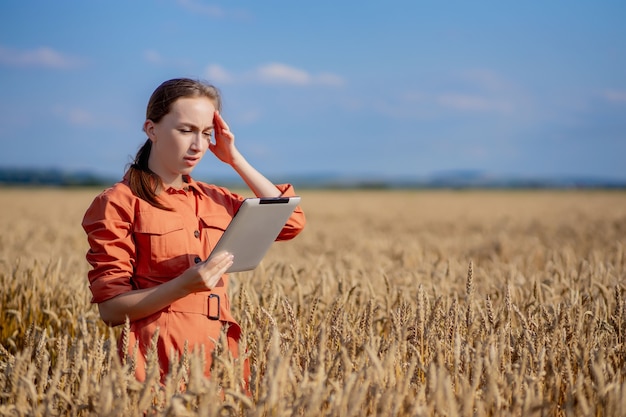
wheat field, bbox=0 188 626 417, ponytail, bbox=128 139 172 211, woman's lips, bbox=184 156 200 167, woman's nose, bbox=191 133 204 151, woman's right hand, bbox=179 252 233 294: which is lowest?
wheat field, bbox=0 188 626 417

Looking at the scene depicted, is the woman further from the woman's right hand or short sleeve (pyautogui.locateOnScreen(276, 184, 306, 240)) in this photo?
short sleeve (pyautogui.locateOnScreen(276, 184, 306, 240))

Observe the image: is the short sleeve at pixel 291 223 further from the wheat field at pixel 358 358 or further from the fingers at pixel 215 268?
the fingers at pixel 215 268

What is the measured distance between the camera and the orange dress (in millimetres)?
2611

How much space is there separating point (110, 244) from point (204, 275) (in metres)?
0.45

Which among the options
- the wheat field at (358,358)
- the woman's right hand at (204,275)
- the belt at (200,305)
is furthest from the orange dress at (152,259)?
the woman's right hand at (204,275)

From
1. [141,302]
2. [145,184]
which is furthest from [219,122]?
[141,302]

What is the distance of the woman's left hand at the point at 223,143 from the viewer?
2922mm

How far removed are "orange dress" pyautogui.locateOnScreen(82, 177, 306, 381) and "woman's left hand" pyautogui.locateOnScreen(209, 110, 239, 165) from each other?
277mm

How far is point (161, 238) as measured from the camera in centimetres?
270

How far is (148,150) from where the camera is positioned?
9.46ft

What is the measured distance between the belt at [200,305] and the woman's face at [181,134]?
53 cm

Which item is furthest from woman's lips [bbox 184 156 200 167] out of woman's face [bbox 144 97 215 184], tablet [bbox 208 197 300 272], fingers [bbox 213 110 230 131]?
tablet [bbox 208 197 300 272]

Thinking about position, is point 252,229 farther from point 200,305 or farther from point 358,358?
A: point 358,358

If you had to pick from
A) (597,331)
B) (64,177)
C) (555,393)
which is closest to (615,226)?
(597,331)
